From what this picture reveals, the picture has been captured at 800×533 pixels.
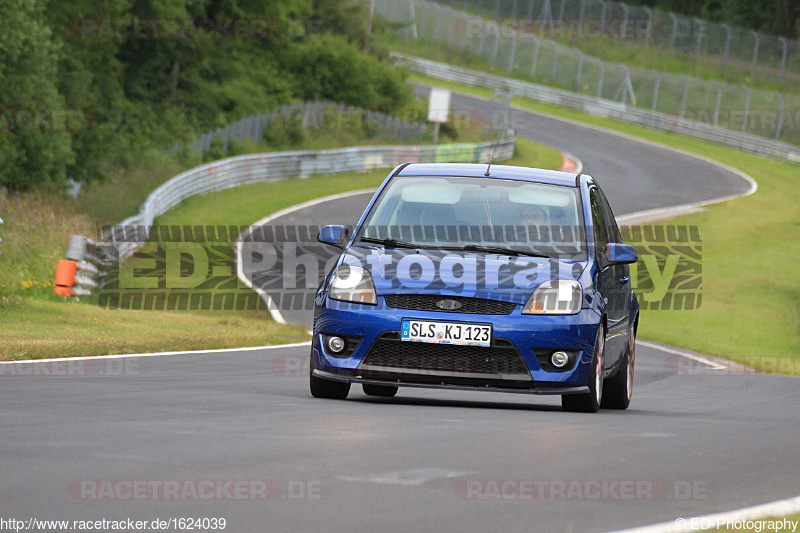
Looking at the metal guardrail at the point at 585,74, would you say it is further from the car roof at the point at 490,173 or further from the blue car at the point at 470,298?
the blue car at the point at 470,298

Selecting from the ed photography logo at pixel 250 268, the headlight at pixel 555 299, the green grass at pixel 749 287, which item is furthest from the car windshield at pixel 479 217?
the ed photography logo at pixel 250 268

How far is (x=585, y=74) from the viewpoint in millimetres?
70000

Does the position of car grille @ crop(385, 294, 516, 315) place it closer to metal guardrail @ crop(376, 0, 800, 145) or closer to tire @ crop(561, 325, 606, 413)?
tire @ crop(561, 325, 606, 413)

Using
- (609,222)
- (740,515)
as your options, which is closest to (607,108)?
(609,222)

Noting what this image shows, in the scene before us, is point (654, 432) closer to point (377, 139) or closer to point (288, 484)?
point (288, 484)

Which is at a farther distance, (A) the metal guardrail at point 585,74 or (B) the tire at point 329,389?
(A) the metal guardrail at point 585,74

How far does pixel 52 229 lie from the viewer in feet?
76.9

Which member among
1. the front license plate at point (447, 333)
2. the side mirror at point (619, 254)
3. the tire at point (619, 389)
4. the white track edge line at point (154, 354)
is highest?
the side mirror at point (619, 254)

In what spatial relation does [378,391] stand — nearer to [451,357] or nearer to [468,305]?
[451,357]

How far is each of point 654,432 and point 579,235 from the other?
2205 millimetres

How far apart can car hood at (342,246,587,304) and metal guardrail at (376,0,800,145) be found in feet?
182

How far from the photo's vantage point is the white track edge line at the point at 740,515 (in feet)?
15.8

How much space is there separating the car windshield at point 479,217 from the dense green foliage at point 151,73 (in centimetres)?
2489

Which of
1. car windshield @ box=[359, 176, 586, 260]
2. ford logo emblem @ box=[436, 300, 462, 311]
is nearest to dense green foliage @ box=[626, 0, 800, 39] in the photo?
car windshield @ box=[359, 176, 586, 260]
